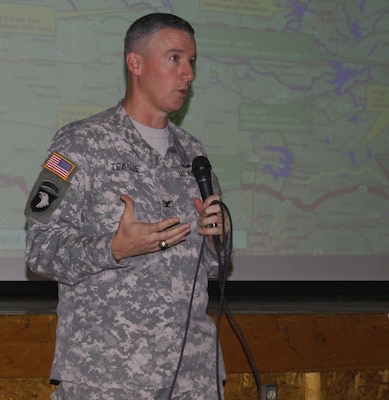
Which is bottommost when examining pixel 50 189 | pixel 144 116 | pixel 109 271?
pixel 109 271

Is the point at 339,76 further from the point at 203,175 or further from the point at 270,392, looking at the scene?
the point at 203,175

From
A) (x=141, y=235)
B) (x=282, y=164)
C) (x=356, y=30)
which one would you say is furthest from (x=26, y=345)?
(x=356, y=30)

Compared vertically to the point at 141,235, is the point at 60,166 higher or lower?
higher

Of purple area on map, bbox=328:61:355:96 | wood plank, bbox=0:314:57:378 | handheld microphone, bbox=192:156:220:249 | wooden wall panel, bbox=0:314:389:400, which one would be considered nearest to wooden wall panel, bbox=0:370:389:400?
wooden wall panel, bbox=0:314:389:400

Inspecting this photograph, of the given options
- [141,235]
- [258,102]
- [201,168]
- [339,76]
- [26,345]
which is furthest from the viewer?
[339,76]

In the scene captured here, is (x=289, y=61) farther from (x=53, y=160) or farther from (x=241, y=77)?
(x=53, y=160)

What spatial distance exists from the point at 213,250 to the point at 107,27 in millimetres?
1824

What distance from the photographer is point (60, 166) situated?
208 cm

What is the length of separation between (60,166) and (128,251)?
339 millimetres

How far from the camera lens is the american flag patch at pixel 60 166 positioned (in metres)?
2.07

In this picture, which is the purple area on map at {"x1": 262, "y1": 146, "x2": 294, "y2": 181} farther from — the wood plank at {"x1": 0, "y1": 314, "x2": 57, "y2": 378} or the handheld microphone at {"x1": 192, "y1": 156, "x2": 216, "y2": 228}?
the handheld microphone at {"x1": 192, "y1": 156, "x2": 216, "y2": 228}

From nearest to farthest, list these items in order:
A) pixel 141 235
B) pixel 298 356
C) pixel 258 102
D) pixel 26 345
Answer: pixel 141 235 → pixel 26 345 → pixel 298 356 → pixel 258 102

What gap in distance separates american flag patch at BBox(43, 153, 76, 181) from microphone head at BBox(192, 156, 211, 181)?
1.15 ft

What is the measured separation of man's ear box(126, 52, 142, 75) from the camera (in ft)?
7.60
